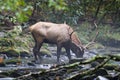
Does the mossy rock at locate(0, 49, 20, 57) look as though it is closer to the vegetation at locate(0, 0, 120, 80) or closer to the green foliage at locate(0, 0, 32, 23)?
the vegetation at locate(0, 0, 120, 80)

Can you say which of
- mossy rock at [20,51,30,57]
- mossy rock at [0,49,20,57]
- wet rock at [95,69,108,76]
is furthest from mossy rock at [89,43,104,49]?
wet rock at [95,69,108,76]

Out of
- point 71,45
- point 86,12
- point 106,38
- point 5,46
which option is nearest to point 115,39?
point 106,38

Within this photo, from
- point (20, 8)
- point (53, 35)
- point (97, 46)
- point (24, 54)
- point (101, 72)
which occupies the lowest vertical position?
point (97, 46)

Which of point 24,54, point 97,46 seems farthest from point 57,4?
point 97,46

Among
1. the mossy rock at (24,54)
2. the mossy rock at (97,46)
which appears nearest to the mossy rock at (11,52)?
the mossy rock at (24,54)

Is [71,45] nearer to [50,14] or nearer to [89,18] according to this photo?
[50,14]

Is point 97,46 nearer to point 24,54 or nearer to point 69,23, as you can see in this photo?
point 69,23

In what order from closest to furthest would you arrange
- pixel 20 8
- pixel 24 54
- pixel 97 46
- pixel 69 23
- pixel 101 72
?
pixel 20 8
pixel 101 72
pixel 24 54
pixel 97 46
pixel 69 23

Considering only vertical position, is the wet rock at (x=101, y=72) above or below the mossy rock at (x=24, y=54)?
above

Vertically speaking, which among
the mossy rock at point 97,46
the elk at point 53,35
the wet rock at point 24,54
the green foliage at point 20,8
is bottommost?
the mossy rock at point 97,46

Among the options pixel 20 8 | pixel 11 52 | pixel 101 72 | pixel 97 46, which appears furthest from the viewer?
pixel 97 46

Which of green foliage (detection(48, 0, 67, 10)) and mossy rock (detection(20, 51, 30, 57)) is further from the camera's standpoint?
mossy rock (detection(20, 51, 30, 57))

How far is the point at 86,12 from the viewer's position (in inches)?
866

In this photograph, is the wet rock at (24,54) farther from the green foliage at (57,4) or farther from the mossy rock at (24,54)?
the green foliage at (57,4)
